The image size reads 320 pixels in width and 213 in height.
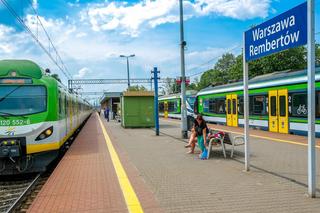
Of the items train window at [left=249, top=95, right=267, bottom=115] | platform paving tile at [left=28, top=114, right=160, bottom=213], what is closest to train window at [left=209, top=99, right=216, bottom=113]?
train window at [left=249, top=95, right=267, bottom=115]

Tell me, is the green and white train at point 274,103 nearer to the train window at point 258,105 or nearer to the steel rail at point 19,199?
the train window at point 258,105

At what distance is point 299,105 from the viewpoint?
16.3m

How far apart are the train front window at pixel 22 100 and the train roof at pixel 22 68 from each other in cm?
34

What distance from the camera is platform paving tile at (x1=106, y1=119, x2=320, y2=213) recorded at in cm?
588

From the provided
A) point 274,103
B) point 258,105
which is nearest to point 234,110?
point 258,105

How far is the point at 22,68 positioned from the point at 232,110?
16.2 metres

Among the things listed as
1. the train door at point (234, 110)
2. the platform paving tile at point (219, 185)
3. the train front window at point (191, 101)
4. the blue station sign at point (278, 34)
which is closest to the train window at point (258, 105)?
the train door at point (234, 110)

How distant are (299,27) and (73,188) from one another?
503 centimetres

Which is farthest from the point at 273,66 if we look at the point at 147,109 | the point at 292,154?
the point at 292,154

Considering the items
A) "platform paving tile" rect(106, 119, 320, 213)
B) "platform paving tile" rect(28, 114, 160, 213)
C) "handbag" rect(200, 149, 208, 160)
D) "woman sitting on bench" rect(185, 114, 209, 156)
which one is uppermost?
"woman sitting on bench" rect(185, 114, 209, 156)

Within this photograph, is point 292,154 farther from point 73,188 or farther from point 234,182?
point 73,188

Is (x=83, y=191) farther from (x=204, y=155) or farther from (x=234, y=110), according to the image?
(x=234, y=110)

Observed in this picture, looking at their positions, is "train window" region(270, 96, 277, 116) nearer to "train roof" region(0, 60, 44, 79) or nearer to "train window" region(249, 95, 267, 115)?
"train window" region(249, 95, 267, 115)

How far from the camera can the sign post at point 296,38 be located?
6.23 meters
